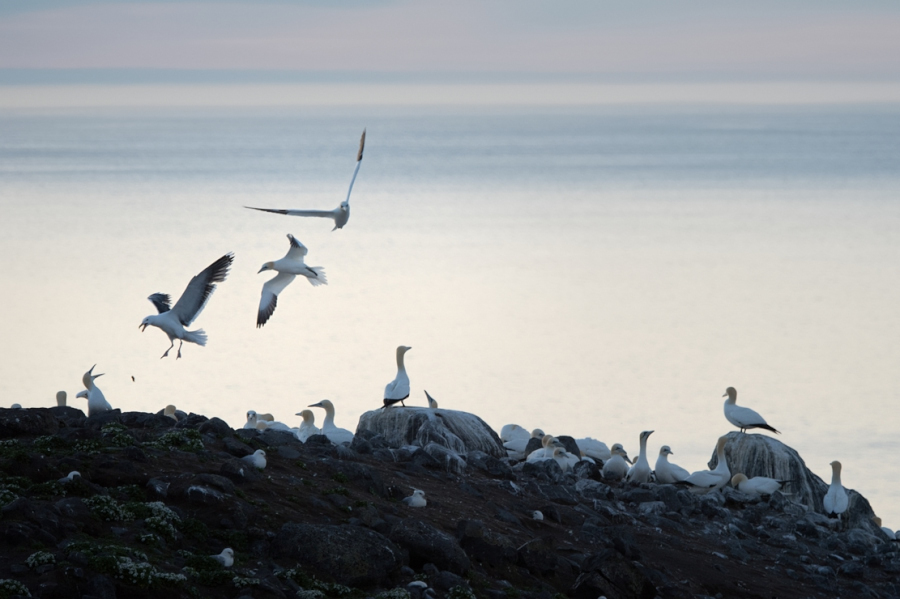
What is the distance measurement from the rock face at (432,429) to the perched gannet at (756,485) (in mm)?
3672

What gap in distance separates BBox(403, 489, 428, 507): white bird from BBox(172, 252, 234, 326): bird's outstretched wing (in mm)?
4853

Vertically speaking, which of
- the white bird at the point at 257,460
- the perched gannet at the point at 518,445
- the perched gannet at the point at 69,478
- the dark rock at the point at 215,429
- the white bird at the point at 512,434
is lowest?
the perched gannet at the point at 69,478

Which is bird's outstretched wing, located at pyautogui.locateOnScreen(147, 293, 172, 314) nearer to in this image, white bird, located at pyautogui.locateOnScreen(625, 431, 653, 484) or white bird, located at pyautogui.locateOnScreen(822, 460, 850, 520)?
white bird, located at pyautogui.locateOnScreen(625, 431, 653, 484)

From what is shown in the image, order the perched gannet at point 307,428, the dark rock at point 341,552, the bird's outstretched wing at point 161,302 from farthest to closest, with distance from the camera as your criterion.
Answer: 1. the perched gannet at point 307,428
2. the bird's outstretched wing at point 161,302
3. the dark rock at point 341,552

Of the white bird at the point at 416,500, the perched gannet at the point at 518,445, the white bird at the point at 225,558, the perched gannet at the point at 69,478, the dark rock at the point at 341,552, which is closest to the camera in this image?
the white bird at the point at 225,558

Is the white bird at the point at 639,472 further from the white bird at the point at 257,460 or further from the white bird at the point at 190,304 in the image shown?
the white bird at the point at 257,460

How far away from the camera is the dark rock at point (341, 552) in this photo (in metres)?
11.9

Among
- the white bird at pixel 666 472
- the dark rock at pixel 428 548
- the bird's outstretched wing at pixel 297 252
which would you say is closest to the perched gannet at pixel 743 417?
the white bird at pixel 666 472

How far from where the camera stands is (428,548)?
12.6 meters

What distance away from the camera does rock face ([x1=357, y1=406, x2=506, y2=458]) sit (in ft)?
62.8

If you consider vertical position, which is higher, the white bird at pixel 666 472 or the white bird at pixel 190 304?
the white bird at pixel 190 304

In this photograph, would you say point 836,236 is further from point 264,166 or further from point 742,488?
point 264,166

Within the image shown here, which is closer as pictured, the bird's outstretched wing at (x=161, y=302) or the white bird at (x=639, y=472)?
the white bird at (x=639, y=472)

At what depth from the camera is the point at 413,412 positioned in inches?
776
